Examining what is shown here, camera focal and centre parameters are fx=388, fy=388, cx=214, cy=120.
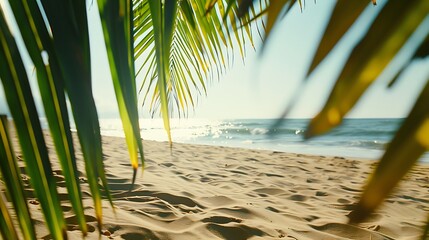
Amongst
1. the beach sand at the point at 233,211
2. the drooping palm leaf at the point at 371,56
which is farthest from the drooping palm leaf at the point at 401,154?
the beach sand at the point at 233,211

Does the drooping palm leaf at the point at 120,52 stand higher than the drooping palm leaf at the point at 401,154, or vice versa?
the drooping palm leaf at the point at 120,52

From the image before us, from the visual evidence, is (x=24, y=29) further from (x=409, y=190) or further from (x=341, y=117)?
(x=409, y=190)

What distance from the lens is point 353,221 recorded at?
0.15 m

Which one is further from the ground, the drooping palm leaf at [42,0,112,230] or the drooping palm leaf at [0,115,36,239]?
the drooping palm leaf at [42,0,112,230]

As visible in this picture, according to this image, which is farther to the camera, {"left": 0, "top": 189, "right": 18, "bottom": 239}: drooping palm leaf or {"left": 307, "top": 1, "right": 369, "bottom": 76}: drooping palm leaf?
{"left": 0, "top": 189, "right": 18, "bottom": 239}: drooping palm leaf

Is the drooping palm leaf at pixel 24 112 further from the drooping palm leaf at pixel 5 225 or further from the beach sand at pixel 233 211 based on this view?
the beach sand at pixel 233 211

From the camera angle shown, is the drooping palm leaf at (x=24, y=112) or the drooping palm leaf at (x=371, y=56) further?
the drooping palm leaf at (x=24, y=112)

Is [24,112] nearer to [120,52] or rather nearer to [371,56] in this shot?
[120,52]

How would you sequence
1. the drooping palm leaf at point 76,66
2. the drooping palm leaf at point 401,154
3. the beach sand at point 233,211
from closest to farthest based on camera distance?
the drooping palm leaf at point 401,154, the drooping palm leaf at point 76,66, the beach sand at point 233,211

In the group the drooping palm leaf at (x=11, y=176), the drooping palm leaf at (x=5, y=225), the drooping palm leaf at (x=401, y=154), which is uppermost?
the drooping palm leaf at (x=401, y=154)

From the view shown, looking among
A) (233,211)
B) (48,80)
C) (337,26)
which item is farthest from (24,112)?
(233,211)

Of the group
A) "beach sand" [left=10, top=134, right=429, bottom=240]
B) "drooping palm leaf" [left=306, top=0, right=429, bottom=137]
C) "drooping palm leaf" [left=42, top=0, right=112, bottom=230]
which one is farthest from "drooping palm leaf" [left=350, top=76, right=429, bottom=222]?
"beach sand" [left=10, top=134, right=429, bottom=240]

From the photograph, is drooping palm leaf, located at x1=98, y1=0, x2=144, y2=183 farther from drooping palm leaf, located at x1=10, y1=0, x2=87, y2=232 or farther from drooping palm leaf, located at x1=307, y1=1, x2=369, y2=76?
drooping palm leaf, located at x1=307, y1=1, x2=369, y2=76

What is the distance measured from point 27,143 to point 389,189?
24 cm
